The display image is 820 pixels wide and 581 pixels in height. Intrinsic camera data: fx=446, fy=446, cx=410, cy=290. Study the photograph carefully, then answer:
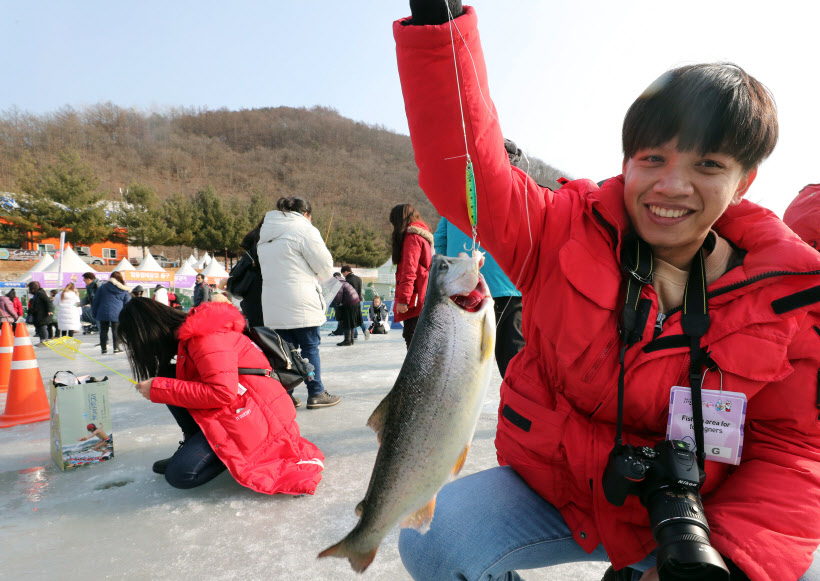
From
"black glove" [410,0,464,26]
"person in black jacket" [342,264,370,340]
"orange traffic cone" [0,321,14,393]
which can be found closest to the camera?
"black glove" [410,0,464,26]

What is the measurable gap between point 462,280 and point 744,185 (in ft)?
3.44

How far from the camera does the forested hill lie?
252 ft

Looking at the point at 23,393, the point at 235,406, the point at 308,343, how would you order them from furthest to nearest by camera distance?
1. the point at 308,343
2. the point at 23,393
3. the point at 235,406

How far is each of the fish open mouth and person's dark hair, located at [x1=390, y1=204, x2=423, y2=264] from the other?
3152mm

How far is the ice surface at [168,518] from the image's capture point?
2082 mm

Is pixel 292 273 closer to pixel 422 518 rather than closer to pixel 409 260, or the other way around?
pixel 409 260

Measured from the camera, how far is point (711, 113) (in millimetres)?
1263

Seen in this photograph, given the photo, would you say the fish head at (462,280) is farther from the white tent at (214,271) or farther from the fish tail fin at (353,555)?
the white tent at (214,271)

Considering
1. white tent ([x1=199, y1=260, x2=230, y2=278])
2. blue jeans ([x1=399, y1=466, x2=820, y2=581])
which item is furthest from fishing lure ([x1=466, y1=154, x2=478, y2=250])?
white tent ([x1=199, y1=260, x2=230, y2=278])

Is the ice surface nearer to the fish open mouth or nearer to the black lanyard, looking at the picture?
the black lanyard

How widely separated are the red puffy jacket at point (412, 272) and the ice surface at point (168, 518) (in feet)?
3.98

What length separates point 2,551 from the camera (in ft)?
7.29

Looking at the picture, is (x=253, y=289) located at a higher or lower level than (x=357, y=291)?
higher

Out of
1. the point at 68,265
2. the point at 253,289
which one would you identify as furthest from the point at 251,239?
the point at 68,265
